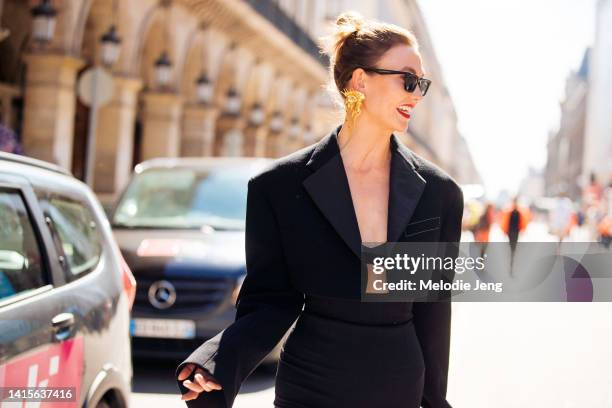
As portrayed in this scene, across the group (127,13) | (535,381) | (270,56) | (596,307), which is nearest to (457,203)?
(596,307)

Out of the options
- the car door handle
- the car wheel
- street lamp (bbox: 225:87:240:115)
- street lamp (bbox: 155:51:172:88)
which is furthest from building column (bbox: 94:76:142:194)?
the car door handle

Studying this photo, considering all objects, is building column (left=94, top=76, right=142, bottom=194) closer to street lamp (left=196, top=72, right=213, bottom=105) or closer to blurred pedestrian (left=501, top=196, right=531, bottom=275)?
street lamp (left=196, top=72, right=213, bottom=105)

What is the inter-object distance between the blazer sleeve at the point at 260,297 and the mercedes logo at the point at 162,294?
16.1ft

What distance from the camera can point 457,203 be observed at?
9.45ft

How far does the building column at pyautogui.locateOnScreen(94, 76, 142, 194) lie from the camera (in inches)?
786

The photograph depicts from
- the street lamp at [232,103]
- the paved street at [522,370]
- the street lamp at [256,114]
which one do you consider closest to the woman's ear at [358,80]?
the paved street at [522,370]

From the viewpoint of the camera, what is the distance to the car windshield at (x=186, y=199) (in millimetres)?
8750

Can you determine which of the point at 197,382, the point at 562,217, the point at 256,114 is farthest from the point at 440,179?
the point at 256,114

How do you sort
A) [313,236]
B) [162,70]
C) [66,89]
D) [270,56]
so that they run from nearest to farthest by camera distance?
[313,236], [66,89], [162,70], [270,56]

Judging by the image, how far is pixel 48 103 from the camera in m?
17.3

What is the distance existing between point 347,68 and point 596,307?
220 centimetres

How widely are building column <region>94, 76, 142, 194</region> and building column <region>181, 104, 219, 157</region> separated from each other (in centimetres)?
467

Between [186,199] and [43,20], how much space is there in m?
7.32

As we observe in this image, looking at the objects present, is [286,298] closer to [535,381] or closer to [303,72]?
[535,381]
